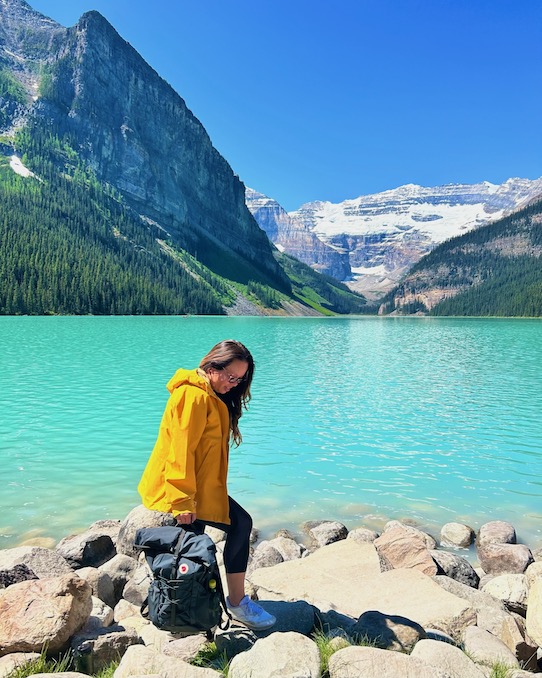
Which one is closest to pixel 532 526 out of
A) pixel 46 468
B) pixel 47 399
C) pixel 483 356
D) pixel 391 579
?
pixel 391 579

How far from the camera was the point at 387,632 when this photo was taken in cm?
579

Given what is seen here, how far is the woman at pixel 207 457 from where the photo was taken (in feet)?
16.6

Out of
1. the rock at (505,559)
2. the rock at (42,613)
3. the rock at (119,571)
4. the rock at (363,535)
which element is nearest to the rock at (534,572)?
the rock at (505,559)

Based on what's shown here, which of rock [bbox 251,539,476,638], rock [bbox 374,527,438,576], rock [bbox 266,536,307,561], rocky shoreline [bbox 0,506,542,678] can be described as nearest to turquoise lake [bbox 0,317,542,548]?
rock [bbox 266,536,307,561]

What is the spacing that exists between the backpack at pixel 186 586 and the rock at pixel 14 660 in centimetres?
116

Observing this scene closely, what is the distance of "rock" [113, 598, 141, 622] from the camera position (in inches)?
266

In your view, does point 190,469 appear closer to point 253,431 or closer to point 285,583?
point 285,583

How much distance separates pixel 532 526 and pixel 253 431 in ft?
40.1

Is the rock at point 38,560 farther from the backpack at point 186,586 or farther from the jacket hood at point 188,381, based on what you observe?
the jacket hood at point 188,381

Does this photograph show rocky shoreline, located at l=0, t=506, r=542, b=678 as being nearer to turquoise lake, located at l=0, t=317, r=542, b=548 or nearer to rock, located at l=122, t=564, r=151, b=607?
rock, located at l=122, t=564, r=151, b=607

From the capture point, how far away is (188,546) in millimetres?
4895

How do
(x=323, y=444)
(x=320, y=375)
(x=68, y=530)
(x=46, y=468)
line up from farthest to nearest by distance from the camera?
(x=320, y=375)
(x=323, y=444)
(x=46, y=468)
(x=68, y=530)

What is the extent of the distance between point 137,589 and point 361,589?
3528 mm

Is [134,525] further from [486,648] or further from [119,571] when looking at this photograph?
[486,648]
